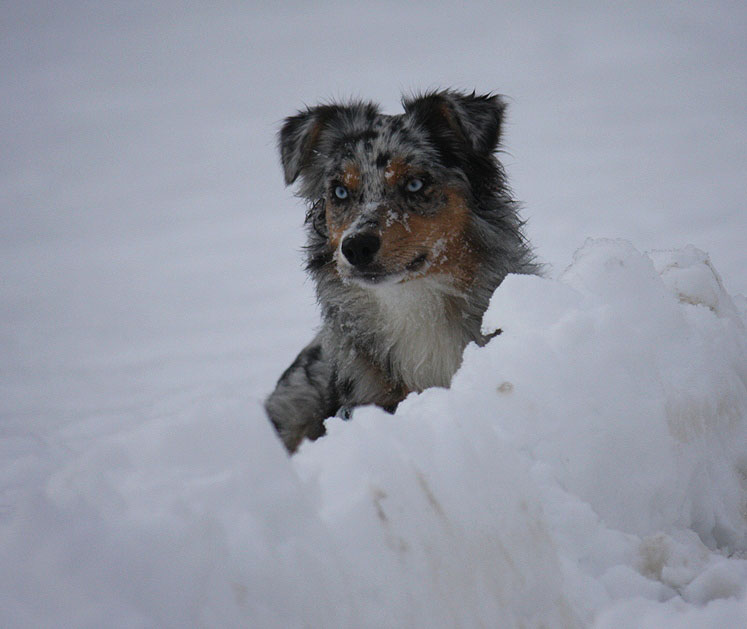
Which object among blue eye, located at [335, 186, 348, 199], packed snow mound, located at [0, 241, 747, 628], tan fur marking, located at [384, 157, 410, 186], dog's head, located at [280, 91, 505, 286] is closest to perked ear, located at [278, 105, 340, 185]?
dog's head, located at [280, 91, 505, 286]

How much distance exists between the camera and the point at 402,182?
11.8ft

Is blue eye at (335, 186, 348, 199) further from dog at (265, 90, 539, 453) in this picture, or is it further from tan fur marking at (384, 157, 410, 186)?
tan fur marking at (384, 157, 410, 186)

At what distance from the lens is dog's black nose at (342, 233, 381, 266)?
335 centimetres

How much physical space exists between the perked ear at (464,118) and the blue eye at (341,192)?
0.62m

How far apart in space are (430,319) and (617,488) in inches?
99.9

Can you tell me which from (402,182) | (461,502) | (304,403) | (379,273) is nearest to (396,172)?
(402,182)

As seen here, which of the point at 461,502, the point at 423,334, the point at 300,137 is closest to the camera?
the point at 461,502

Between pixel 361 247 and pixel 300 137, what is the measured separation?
1.17m

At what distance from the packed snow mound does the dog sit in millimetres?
1959

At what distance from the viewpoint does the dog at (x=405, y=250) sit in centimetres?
349

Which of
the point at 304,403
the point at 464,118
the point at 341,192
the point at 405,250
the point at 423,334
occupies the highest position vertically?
the point at 464,118

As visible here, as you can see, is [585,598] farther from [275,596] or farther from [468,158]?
[468,158]

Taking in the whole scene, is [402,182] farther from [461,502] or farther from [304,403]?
[461,502]

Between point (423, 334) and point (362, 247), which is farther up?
point (362, 247)
